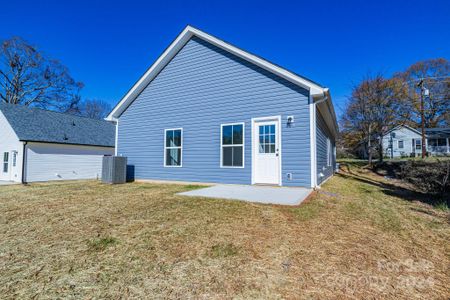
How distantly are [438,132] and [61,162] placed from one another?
3520 cm

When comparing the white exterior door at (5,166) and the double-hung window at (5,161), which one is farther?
the double-hung window at (5,161)

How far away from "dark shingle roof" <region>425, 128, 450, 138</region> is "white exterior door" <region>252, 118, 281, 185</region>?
26.4 metres

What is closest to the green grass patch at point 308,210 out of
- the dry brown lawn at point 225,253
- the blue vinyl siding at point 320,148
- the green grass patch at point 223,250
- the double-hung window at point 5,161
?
the dry brown lawn at point 225,253

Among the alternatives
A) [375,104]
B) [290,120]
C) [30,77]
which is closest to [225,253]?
[290,120]

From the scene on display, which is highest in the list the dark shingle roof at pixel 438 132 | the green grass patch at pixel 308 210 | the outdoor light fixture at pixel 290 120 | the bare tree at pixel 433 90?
the bare tree at pixel 433 90

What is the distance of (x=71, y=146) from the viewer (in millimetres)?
13094

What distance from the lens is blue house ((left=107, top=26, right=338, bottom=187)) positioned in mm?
6559

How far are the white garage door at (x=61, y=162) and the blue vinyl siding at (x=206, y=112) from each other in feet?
17.5

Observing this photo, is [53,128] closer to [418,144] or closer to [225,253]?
[225,253]

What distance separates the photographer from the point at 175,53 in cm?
884

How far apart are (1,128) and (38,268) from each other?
50.9 ft

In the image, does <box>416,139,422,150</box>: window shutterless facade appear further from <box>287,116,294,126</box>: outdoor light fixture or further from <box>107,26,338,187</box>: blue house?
<box>287,116,294,126</box>: outdoor light fixture

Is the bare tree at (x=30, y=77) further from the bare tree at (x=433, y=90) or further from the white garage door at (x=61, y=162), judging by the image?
the bare tree at (x=433, y=90)

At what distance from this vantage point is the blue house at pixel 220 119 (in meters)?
6.56
